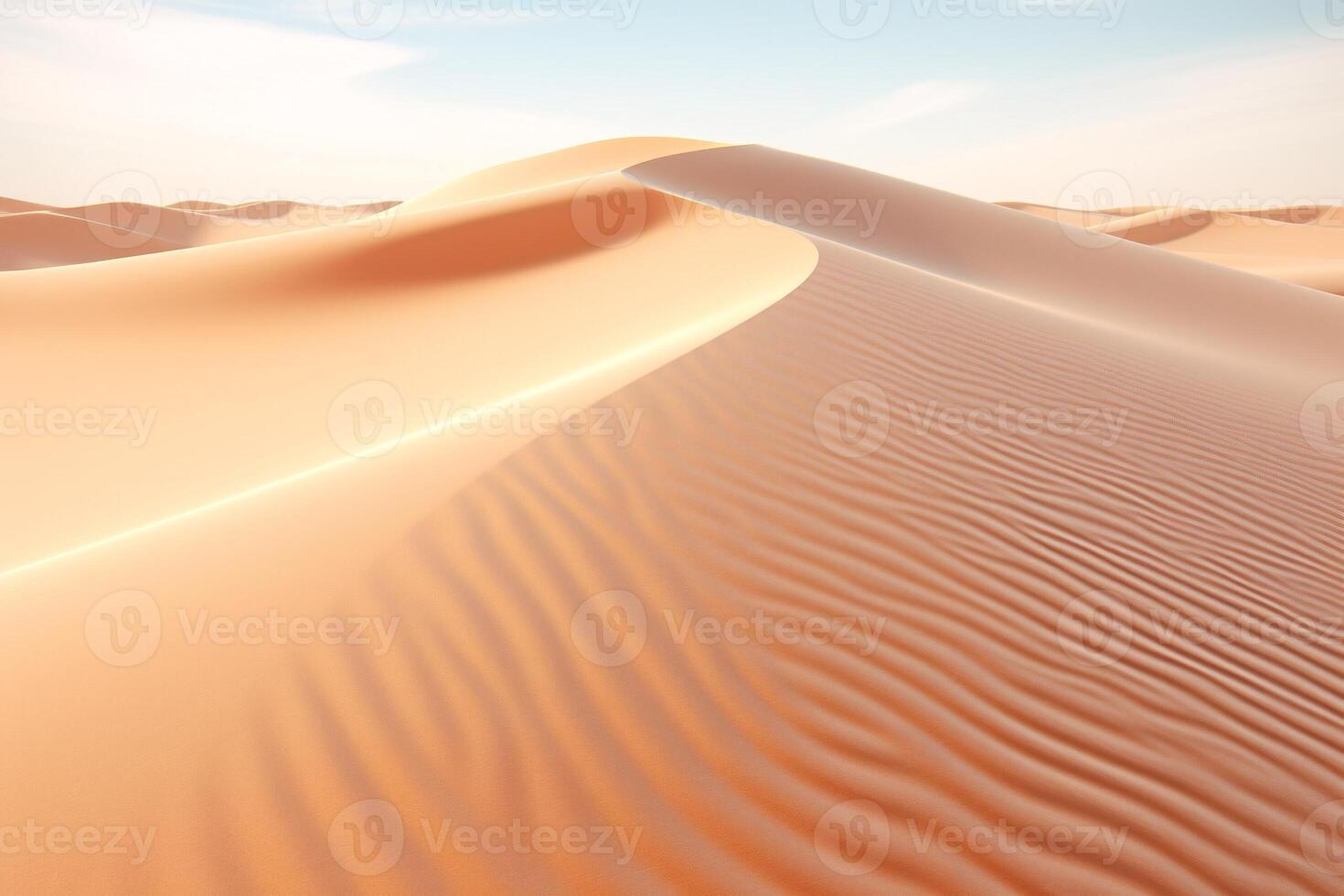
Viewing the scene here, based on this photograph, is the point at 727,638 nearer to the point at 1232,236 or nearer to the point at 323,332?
the point at 323,332

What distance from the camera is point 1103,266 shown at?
1335 cm

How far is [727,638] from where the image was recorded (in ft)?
9.40

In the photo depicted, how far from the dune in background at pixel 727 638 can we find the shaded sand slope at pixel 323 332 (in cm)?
15

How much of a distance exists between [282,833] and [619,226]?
385 inches

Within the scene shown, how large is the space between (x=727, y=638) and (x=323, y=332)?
7.95m

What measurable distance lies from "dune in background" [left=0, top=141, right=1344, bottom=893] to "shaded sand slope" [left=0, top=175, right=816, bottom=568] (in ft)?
0.50

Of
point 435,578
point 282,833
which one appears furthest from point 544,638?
point 282,833

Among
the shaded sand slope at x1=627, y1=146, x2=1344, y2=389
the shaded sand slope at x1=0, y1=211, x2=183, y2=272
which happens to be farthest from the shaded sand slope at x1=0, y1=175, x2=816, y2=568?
the shaded sand slope at x1=0, y1=211, x2=183, y2=272

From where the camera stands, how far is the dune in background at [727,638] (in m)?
2.27

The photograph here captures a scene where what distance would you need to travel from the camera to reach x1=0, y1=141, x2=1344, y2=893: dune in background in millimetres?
2270

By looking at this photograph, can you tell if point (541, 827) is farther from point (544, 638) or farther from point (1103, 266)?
point (1103, 266)

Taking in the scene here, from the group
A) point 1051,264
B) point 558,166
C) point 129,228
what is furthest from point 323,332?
point 129,228

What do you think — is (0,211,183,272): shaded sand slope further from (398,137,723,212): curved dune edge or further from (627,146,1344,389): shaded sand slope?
(627,146,1344,389): shaded sand slope

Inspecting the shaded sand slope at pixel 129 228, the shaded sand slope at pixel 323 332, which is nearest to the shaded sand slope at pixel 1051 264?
the shaded sand slope at pixel 323 332
